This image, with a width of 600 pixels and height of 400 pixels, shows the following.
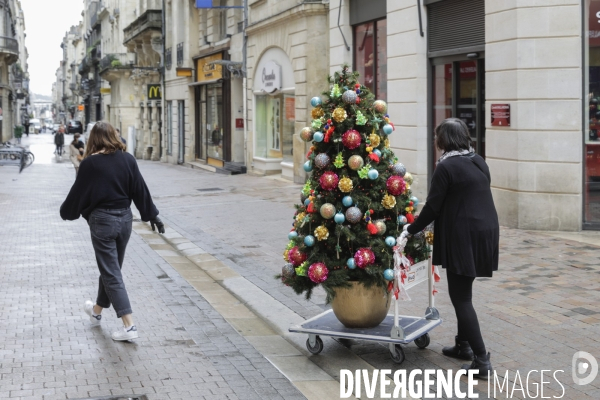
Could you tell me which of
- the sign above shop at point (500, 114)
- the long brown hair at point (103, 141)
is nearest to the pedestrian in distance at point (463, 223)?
the long brown hair at point (103, 141)

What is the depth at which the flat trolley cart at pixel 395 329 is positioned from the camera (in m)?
6.00

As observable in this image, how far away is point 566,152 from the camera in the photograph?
39.4ft

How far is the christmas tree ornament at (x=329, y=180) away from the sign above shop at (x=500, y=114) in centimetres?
702

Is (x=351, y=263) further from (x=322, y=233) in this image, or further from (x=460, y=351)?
(x=460, y=351)

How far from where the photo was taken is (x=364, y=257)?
6023mm

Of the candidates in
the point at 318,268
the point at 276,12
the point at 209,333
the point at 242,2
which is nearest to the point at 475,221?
the point at 318,268

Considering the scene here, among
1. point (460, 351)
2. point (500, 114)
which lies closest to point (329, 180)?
point (460, 351)

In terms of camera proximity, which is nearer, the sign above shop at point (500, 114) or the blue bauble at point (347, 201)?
the blue bauble at point (347, 201)

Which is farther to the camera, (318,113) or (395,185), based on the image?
(318,113)

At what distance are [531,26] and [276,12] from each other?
40.4 feet

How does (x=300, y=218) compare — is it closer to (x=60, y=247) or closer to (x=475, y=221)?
(x=475, y=221)

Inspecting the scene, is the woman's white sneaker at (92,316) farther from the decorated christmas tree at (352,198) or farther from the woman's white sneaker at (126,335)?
the decorated christmas tree at (352,198)

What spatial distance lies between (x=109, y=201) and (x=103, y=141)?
0.49m

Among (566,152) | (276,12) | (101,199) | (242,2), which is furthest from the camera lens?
(242,2)
